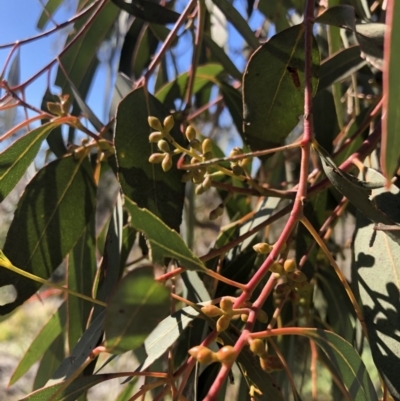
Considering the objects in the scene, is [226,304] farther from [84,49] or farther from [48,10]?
[48,10]

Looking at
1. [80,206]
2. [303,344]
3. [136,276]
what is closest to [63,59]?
[80,206]

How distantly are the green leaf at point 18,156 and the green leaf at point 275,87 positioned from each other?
0.28m

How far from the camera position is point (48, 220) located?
0.77 m

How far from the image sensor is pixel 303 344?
5.17 ft

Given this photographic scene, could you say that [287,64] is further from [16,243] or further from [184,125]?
[16,243]

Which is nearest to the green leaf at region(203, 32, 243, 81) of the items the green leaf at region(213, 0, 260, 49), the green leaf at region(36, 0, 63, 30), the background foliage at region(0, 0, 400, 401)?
the background foliage at region(0, 0, 400, 401)

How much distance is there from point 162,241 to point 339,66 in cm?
49

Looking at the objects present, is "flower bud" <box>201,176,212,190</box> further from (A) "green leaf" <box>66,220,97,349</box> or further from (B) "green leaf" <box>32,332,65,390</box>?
(B) "green leaf" <box>32,332,65,390</box>

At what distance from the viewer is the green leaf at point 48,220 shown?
0.72 meters

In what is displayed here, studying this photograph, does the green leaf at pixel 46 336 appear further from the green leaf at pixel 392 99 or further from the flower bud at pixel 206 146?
the green leaf at pixel 392 99

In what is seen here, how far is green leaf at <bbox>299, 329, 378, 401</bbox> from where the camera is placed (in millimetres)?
495

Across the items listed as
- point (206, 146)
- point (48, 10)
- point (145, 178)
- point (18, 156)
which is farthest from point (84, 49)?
point (206, 146)

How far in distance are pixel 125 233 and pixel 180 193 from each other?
172 millimetres

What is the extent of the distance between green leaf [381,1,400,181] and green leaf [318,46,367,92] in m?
0.44
